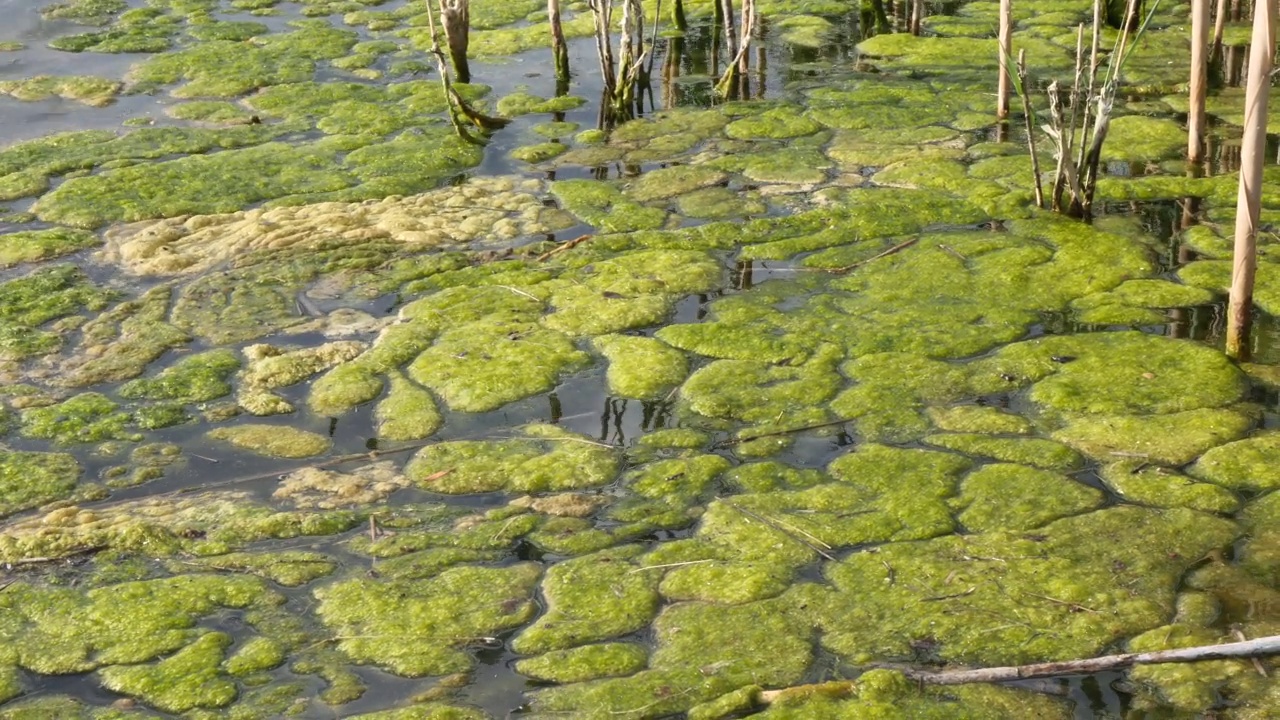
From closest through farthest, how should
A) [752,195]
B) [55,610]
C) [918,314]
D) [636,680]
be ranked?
[636,680] → [55,610] → [918,314] → [752,195]

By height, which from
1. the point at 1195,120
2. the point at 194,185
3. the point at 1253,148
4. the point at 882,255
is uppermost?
the point at 1253,148

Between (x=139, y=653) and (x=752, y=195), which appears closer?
(x=139, y=653)

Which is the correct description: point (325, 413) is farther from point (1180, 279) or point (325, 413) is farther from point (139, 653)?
point (1180, 279)

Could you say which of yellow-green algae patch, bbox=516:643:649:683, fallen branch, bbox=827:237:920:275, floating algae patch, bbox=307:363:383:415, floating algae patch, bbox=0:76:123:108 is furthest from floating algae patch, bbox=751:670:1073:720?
floating algae patch, bbox=0:76:123:108

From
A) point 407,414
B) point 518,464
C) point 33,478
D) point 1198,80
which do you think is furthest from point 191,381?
point 1198,80

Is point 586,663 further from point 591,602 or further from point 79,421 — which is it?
point 79,421

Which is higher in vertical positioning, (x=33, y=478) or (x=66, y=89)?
(x=66, y=89)

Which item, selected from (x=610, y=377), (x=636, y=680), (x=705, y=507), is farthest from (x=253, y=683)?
Result: (x=610, y=377)
